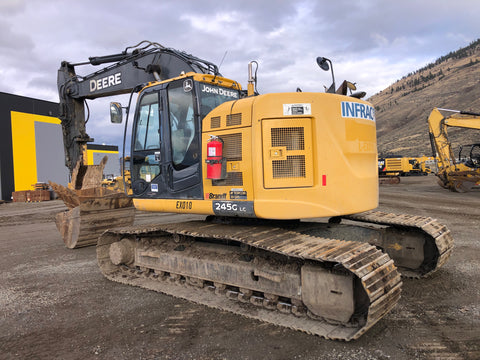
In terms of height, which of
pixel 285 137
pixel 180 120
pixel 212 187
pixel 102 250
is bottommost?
pixel 102 250

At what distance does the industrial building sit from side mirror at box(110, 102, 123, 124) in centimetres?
2504

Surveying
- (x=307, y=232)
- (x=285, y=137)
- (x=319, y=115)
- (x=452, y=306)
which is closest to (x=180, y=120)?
(x=285, y=137)

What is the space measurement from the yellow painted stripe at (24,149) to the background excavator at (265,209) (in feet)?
83.9

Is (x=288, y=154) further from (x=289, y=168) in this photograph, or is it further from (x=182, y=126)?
(x=182, y=126)

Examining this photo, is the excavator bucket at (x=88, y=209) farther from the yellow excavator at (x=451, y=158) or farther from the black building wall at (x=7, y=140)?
the black building wall at (x=7, y=140)

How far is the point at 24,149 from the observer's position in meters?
27.9

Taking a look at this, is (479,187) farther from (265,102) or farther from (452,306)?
(265,102)

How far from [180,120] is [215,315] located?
9.13 ft

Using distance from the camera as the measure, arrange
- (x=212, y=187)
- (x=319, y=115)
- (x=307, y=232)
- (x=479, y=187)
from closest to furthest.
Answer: (x=319, y=115) < (x=212, y=187) < (x=307, y=232) < (x=479, y=187)

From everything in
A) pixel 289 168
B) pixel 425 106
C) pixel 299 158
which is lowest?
pixel 289 168

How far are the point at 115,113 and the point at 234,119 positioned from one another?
2207mm

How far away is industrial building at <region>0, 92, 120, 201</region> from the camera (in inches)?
1034

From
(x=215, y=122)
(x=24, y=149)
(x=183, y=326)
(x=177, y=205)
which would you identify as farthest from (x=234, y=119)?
(x=24, y=149)

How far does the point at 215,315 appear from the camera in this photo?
4453 millimetres
